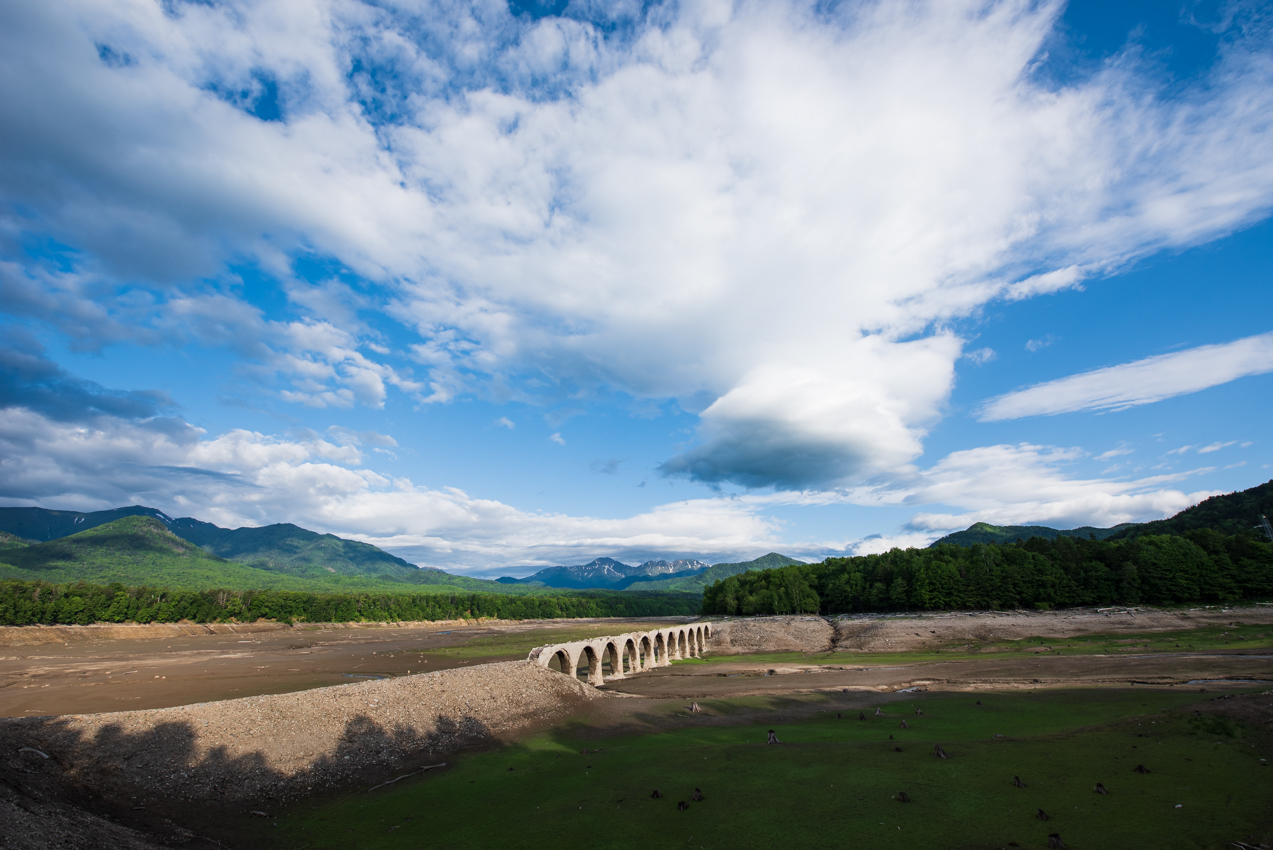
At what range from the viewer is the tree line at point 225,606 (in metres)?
116

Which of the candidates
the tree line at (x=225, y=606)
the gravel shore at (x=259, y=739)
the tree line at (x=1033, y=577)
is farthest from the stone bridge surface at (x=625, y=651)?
the tree line at (x=225, y=606)

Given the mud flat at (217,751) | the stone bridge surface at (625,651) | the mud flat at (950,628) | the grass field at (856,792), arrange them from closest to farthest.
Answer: the grass field at (856,792), the mud flat at (217,751), the stone bridge surface at (625,651), the mud flat at (950,628)

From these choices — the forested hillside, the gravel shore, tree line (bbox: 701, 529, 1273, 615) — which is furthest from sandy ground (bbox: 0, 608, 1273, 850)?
the forested hillside

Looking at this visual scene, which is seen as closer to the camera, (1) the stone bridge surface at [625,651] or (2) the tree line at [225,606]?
(1) the stone bridge surface at [625,651]

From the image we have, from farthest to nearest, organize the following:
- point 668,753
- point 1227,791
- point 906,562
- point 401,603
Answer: point 401,603 < point 906,562 < point 668,753 < point 1227,791

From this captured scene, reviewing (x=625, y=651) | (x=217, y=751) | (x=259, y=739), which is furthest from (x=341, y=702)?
(x=625, y=651)

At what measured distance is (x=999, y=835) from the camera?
15.9 m

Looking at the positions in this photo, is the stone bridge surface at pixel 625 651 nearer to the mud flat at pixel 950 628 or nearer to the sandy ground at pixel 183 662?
the mud flat at pixel 950 628

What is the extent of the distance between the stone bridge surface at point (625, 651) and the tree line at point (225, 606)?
10110 cm

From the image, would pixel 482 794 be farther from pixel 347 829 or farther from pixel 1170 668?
pixel 1170 668

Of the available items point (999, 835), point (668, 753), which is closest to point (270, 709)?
point (668, 753)

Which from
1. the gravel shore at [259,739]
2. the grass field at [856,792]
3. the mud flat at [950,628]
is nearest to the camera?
the grass field at [856,792]

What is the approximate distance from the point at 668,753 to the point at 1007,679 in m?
32.7

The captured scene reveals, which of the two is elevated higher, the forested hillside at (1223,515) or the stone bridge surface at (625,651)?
the forested hillside at (1223,515)
